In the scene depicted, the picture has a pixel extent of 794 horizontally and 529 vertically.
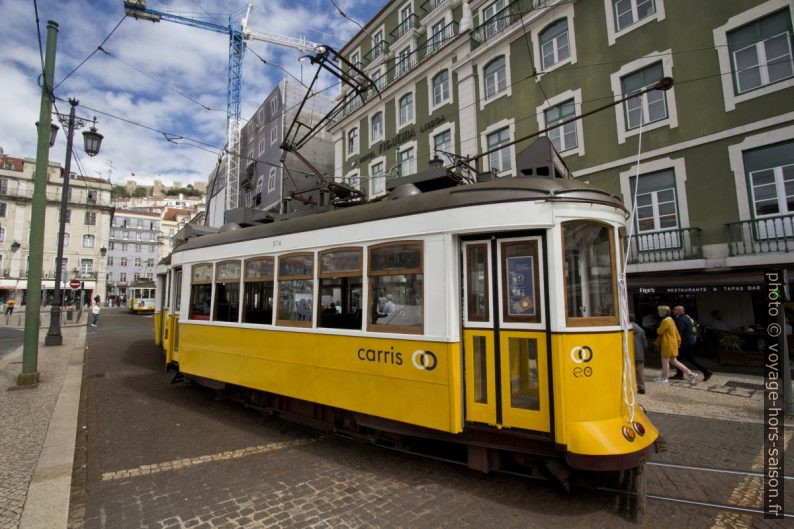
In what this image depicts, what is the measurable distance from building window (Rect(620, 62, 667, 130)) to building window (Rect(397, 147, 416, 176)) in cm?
944

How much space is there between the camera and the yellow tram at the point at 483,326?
388 centimetres

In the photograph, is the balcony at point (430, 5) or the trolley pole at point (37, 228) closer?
the trolley pole at point (37, 228)

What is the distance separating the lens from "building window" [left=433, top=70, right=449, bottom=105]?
1861 centimetres

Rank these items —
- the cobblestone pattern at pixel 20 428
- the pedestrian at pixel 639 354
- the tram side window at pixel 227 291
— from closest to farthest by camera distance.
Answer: the cobblestone pattern at pixel 20 428 < the tram side window at pixel 227 291 < the pedestrian at pixel 639 354

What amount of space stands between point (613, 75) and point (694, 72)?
7.16ft

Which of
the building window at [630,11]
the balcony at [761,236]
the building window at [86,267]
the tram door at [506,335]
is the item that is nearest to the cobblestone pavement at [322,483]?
the tram door at [506,335]

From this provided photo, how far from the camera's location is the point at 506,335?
13.5 ft

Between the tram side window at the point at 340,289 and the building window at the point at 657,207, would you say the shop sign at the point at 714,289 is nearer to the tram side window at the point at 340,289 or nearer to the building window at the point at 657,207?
the building window at the point at 657,207

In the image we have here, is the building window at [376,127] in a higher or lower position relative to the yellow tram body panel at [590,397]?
higher

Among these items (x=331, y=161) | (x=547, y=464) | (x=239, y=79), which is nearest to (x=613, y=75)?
(x=547, y=464)

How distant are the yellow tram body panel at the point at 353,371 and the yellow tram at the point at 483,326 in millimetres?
18

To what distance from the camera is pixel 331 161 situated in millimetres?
31078

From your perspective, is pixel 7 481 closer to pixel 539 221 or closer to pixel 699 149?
pixel 539 221

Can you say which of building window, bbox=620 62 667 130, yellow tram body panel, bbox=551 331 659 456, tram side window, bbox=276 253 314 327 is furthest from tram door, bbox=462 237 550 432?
building window, bbox=620 62 667 130
